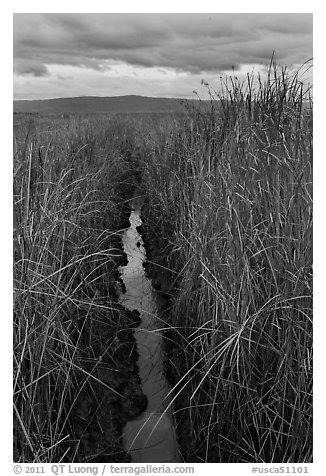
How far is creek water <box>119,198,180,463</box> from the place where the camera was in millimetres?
2197

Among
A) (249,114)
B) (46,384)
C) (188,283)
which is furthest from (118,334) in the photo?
(249,114)

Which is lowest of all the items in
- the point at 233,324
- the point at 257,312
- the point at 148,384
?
the point at 148,384

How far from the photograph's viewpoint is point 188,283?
2.72 metres

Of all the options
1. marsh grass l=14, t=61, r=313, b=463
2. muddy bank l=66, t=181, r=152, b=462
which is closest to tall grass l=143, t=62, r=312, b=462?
marsh grass l=14, t=61, r=313, b=463

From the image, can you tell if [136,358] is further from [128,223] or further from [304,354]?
[128,223]

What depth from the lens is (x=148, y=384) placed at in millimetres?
2672

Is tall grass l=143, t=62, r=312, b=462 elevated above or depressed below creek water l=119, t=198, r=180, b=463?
above

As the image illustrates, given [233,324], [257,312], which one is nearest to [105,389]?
[233,324]

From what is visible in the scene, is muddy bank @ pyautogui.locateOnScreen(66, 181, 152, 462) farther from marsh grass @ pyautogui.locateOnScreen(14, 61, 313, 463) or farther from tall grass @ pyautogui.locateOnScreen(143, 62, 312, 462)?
tall grass @ pyautogui.locateOnScreen(143, 62, 312, 462)

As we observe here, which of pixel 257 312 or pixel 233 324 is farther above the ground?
pixel 257 312

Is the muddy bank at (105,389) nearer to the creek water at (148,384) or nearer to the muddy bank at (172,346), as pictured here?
the creek water at (148,384)

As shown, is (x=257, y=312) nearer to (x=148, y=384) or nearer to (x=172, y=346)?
(x=148, y=384)

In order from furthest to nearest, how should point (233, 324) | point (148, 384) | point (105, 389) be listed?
point (148, 384)
point (105, 389)
point (233, 324)

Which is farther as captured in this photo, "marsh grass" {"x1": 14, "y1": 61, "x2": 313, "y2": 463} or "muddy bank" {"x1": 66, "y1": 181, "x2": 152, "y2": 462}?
"muddy bank" {"x1": 66, "y1": 181, "x2": 152, "y2": 462}
